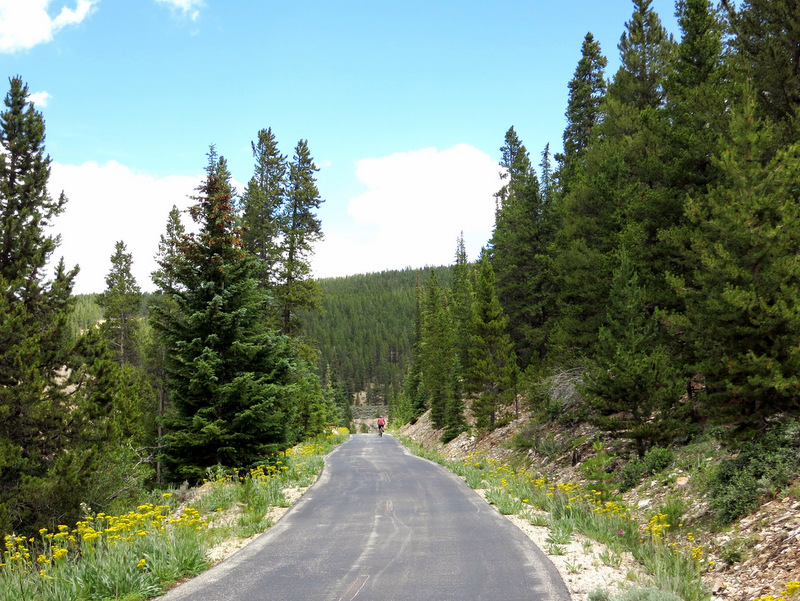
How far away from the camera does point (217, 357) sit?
16500 mm

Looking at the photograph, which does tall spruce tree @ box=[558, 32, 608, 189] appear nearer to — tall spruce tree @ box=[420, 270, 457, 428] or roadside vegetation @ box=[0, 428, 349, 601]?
tall spruce tree @ box=[420, 270, 457, 428]

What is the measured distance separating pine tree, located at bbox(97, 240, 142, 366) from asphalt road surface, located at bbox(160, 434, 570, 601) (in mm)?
32760

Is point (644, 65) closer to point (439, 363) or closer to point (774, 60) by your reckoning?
point (774, 60)

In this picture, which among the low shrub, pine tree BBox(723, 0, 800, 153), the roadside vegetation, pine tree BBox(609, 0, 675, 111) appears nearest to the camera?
the roadside vegetation

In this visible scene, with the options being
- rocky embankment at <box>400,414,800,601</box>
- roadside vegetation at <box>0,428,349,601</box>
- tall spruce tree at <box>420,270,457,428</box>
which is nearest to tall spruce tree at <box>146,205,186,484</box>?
roadside vegetation at <box>0,428,349,601</box>

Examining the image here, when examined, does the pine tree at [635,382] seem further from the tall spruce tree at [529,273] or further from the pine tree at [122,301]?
the pine tree at [122,301]

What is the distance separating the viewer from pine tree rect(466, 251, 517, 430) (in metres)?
27.0

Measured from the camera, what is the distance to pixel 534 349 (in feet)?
96.5

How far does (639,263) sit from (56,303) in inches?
718

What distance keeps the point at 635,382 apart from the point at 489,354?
1529cm

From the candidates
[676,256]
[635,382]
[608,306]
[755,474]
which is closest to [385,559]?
[755,474]

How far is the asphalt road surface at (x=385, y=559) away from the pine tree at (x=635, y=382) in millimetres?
4416

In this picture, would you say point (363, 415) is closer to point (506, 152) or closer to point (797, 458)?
point (506, 152)

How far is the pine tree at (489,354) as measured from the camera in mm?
26953
